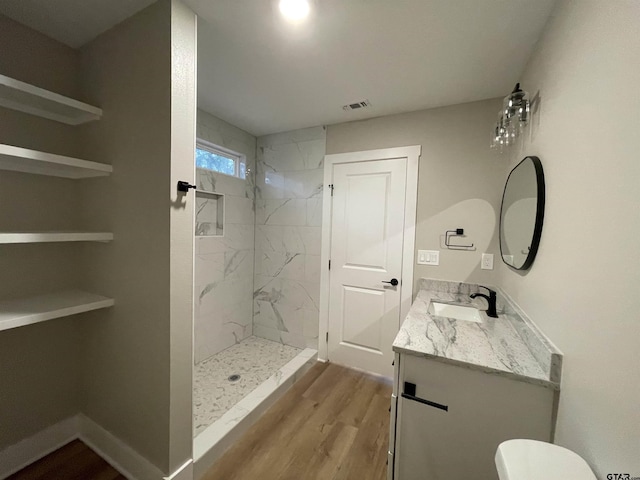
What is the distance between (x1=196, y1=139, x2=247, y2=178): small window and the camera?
2387mm

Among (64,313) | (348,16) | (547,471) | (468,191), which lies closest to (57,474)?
(64,313)

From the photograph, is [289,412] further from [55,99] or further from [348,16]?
[348,16]

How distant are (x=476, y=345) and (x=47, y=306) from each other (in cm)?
213

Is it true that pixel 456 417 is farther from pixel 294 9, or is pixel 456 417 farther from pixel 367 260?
pixel 294 9

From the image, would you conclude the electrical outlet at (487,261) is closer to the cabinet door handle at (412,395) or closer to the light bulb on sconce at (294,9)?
the cabinet door handle at (412,395)

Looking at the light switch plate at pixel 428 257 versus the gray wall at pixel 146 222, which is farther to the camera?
the light switch plate at pixel 428 257

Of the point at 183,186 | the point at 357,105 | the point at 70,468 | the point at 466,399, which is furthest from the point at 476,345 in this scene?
the point at 70,468

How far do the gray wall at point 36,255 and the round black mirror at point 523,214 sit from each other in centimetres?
259

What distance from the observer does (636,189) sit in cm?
60

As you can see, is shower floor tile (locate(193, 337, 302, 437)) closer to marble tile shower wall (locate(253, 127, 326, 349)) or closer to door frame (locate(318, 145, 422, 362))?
marble tile shower wall (locate(253, 127, 326, 349))

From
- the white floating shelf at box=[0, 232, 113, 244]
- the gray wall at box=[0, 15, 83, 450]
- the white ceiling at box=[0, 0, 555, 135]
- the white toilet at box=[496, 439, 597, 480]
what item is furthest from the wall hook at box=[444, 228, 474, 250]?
the gray wall at box=[0, 15, 83, 450]

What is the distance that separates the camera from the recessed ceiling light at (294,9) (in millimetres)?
1166

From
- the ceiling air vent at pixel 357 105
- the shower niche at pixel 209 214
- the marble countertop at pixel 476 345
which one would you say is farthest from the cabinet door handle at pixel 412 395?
the shower niche at pixel 209 214

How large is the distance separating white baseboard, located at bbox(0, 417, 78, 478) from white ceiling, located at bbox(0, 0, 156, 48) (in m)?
2.30
